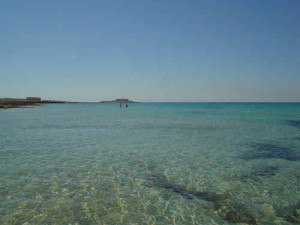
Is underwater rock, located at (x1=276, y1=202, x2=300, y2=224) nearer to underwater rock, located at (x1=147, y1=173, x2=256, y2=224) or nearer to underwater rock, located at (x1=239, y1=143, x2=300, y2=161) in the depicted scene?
underwater rock, located at (x1=147, y1=173, x2=256, y2=224)

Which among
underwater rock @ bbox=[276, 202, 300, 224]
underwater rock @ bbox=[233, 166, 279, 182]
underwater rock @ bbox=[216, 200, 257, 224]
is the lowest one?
underwater rock @ bbox=[276, 202, 300, 224]

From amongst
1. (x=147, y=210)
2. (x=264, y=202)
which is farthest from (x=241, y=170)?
(x=147, y=210)

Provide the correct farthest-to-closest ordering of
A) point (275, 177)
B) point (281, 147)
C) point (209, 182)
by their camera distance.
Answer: point (281, 147) → point (275, 177) → point (209, 182)

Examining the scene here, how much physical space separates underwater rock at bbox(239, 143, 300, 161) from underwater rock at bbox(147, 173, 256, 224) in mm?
6756

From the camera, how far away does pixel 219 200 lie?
748cm

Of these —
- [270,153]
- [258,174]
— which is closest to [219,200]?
[258,174]

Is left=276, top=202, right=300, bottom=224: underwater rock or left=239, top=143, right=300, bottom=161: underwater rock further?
left=239, top=143, right=300, bottom=161: underwater rock

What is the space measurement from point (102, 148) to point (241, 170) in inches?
388

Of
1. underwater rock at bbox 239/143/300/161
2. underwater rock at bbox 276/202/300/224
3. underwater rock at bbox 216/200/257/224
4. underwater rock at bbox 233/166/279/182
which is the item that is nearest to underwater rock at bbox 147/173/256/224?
underwater rock at bbox 216/200/257/224

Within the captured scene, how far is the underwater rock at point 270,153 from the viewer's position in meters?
13.6

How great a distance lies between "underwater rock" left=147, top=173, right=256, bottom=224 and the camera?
6359mm

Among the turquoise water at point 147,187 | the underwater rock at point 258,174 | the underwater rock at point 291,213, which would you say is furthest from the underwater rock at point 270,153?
the underwater rock at point 291,213

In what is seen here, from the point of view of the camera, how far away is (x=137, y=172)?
10.4m

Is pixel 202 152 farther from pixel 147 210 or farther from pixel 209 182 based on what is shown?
pixel 147 210
